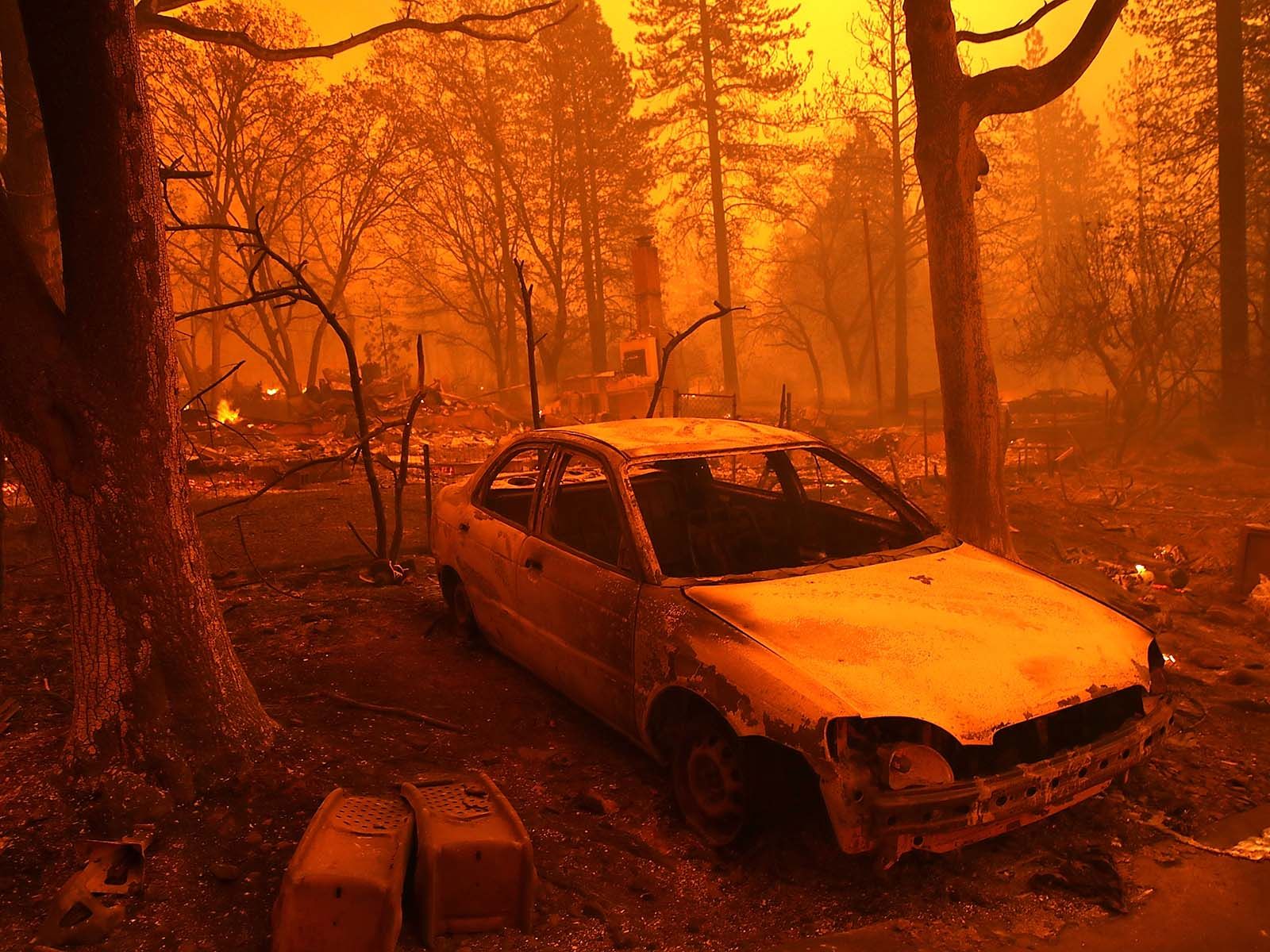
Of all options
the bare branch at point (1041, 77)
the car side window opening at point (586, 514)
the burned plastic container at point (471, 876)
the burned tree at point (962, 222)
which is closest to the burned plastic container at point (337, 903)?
the burned plastic container at point (471, 876)

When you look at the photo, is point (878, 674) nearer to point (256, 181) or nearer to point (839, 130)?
point (256, 181)

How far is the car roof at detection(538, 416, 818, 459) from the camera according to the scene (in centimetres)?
427

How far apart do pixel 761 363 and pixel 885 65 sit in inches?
1212

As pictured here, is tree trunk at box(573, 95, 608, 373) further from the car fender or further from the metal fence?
the car fender

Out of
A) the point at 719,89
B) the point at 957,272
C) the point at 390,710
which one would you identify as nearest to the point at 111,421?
the point at 390,710

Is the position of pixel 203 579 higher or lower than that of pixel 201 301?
lower

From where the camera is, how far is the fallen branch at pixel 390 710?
14.4 ft

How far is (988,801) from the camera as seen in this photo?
2805 millimetres

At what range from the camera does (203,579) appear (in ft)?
12.3

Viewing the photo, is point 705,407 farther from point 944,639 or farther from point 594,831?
point 944,639

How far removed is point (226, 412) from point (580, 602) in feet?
68.1

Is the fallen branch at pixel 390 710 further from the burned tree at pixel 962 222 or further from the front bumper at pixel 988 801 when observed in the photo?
the burned tree at pixel 962 222

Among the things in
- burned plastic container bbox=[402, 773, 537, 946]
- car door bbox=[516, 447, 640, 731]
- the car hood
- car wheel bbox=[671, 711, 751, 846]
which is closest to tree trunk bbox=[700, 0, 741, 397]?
car door bbox=[516, 447, 640, 731]

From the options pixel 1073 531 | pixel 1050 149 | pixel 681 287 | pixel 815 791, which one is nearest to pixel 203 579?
pixel 815 791
